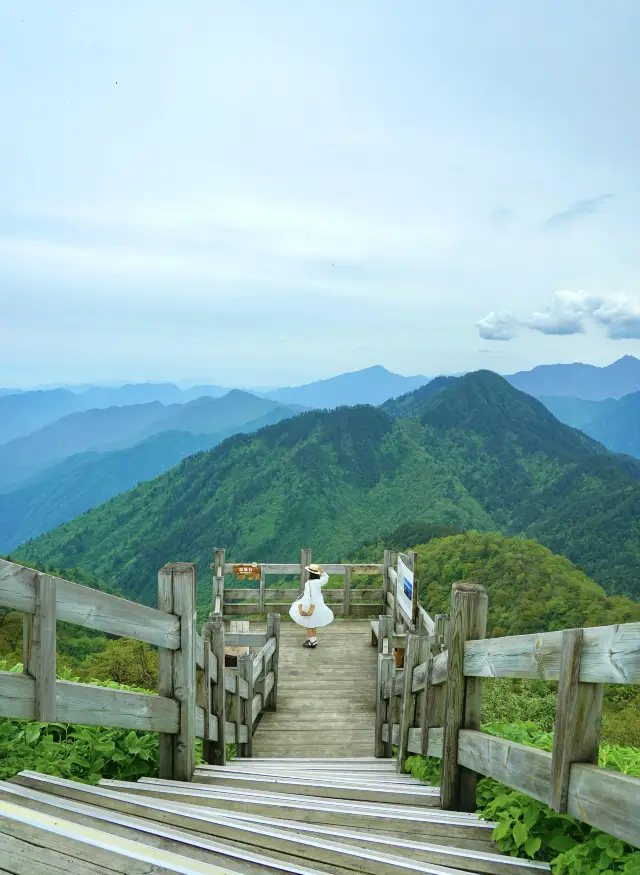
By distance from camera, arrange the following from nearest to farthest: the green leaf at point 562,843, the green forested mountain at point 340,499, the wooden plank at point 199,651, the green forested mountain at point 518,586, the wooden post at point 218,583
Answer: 1. the green leaf at point 562,843
2. the wooden plank at point 199,651
3. the wooden post at point 218,583
4. the green forested mountain at point 518,586
5. the green forested mountain at point 340,499

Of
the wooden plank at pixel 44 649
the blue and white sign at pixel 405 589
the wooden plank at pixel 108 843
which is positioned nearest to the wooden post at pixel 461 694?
the wooden plank at pixel 108 843

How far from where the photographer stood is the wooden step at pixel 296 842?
2.31 m

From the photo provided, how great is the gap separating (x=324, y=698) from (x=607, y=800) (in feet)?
20.0

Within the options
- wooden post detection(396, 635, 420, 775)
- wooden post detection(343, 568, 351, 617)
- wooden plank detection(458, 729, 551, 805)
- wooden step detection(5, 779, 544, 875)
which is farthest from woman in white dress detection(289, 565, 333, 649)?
wooden step detection(5, 779, 544, 875)

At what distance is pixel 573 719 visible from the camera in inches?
88.2

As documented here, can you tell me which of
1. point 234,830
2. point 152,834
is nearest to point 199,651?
point 234,830

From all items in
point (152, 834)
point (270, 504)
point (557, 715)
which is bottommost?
point (270, 504)

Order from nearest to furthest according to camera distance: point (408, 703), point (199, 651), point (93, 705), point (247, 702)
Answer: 1. point (93, 705)
2. point (199, 651)
3. point (408, 703)
4. point (247, 702)

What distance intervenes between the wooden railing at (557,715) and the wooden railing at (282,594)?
5.74 m

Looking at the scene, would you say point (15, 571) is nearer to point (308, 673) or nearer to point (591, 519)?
point (308, 673)

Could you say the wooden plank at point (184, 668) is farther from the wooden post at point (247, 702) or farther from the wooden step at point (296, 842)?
the wooden post at point (247, 702)

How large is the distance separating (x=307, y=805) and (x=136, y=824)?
1082mm

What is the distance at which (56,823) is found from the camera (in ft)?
7.25

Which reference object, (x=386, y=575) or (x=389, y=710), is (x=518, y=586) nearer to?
(x=386, y=575)
